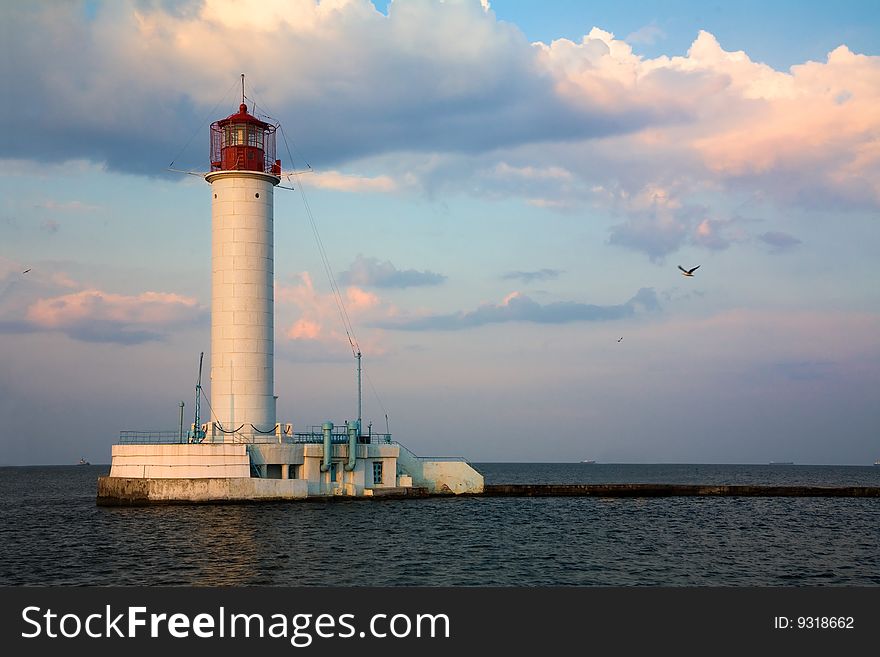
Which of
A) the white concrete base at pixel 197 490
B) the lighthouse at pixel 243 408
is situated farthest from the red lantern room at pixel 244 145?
the white concrete base at pixel 197 490

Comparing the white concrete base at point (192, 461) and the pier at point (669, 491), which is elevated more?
the white concrete base at point (192, 461)

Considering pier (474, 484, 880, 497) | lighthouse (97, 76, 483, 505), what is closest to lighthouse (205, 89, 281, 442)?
lighthouse (97, 76, 483, 505)

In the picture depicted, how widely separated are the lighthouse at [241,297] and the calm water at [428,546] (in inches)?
231

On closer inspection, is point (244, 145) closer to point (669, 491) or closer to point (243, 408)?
point (243, 408)

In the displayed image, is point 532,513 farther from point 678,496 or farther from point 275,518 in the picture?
point 678,496

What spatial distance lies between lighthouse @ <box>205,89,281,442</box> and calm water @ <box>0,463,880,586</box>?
19.3ft

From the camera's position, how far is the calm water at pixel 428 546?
3216 centimetres

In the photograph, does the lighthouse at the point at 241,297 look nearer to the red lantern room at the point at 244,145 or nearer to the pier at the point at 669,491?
the red lantern room at the point at 244,145

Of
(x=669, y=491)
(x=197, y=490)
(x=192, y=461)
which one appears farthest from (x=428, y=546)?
(x=669, y=491)

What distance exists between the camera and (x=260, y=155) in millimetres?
57062

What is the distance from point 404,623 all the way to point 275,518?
29.1 m

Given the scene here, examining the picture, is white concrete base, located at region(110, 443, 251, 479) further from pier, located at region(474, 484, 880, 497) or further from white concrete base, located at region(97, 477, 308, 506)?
pier, located at region(474, 484, 880, 497)

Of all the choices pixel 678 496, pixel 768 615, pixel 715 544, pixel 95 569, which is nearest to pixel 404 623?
pixel 768 615

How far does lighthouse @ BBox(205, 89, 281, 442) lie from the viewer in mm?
54688
